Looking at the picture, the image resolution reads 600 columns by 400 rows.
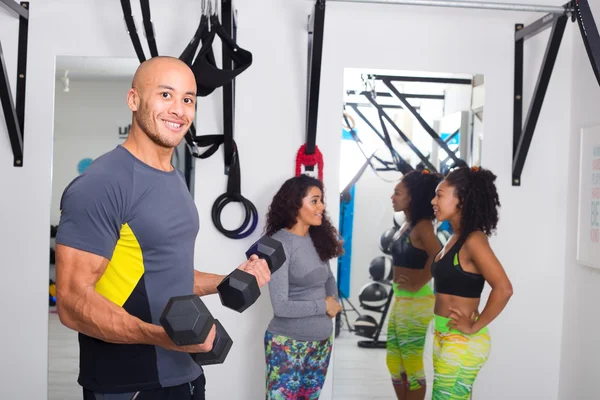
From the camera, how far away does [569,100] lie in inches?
142

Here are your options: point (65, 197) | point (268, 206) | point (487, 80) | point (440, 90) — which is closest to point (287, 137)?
point (268, 206)

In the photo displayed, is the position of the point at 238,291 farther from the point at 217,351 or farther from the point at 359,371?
the point at 359,371

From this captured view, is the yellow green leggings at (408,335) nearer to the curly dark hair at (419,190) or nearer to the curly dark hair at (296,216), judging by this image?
the curly dark hair at (419,190)

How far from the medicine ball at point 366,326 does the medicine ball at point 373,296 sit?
7 centimetres

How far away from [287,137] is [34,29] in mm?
1432

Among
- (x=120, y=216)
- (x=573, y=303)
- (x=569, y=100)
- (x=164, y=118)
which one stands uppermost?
(x=569, y=100)

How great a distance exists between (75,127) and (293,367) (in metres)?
1.67

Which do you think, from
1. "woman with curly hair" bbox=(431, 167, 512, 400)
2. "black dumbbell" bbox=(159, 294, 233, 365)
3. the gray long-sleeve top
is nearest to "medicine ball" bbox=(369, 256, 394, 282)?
the gray long-sleeve top

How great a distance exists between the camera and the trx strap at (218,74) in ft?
9.28

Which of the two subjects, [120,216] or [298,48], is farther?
[298,48]

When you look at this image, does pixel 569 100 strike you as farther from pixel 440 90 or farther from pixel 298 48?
pixel 298 48

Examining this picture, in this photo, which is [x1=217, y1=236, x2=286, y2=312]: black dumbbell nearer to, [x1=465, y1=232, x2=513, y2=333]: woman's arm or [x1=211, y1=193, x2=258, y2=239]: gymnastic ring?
[x1=465, y1=232, x2=513, y2=333]: woman's arm

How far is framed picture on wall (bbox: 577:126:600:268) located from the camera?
128 inches

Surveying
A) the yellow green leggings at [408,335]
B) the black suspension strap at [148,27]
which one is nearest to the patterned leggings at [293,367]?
the yellow green leggings at [408,335]
